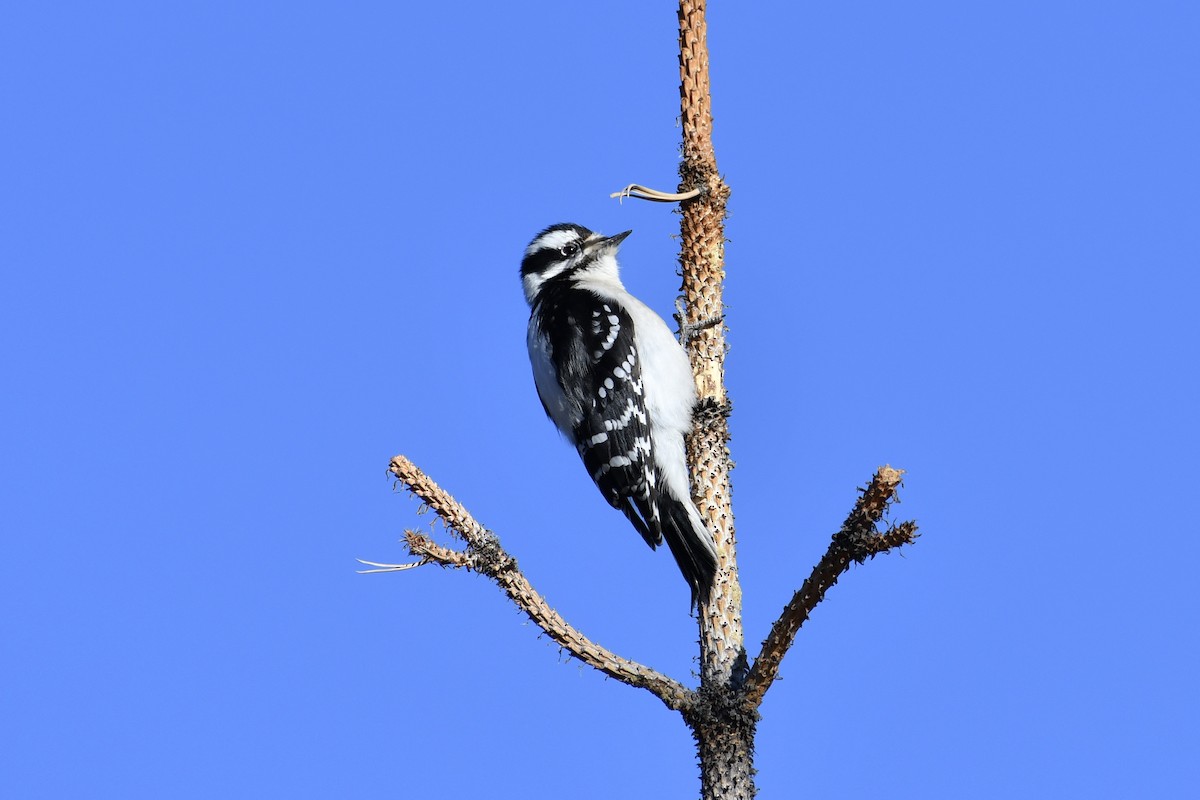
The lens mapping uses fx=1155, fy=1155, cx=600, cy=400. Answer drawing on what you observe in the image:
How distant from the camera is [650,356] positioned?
17.7 feet

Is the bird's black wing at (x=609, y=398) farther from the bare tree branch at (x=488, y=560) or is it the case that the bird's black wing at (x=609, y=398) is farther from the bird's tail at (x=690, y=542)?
the bare tree branch at (x=488, y=560)

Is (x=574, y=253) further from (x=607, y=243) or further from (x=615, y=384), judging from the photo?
(x=615, y=384)

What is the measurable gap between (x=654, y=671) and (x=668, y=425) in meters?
1.68

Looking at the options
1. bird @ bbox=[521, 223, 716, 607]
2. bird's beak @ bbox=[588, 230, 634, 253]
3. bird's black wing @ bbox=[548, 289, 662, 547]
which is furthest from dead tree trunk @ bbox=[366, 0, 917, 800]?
bird's beak @ bbox=[588, 230, 634, 253]

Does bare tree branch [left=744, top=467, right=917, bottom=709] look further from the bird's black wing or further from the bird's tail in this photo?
the bird's black wing

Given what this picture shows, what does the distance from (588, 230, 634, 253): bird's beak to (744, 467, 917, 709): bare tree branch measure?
331cm

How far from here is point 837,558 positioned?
327 cm

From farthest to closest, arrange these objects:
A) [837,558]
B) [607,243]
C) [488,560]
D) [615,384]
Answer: [607,243] < [615,384] < [488,560] < [837,558]

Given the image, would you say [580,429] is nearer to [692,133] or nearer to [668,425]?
[668,425]

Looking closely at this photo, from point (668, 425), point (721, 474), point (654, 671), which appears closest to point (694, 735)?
point (654, 671)

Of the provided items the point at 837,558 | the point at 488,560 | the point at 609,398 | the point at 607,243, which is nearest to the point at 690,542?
the point at 488,560

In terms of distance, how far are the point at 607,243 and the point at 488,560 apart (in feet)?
9.97

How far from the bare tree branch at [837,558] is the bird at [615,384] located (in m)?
0.84

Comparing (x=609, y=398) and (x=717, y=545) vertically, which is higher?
(x=609, y=398)
